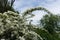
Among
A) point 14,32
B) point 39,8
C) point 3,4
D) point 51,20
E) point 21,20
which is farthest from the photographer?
point 51,20

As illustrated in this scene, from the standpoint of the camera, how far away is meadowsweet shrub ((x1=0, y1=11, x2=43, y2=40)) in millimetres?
5969

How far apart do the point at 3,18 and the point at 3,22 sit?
18cm

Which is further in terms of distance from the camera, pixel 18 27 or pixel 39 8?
pixel 39 8

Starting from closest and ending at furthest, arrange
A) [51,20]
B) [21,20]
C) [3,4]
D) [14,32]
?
1. [14,32]
2. [21,20]
3. [3,4]
4. [51,20]

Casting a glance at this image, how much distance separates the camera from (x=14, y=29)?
5996mm

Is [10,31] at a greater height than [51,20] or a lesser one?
greater

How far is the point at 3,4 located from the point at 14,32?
426cm

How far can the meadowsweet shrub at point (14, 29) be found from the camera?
5.97 metres

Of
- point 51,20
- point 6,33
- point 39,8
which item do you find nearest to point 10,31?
point 6,33

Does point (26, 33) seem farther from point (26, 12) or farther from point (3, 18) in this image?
point (26, 12)

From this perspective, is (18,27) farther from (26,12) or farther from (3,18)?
(26,12)

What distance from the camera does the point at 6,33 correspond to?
6.00 meters

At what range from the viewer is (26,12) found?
1041 centimetres

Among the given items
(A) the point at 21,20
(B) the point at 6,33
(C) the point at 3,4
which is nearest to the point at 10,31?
(B) the point at 6,33
